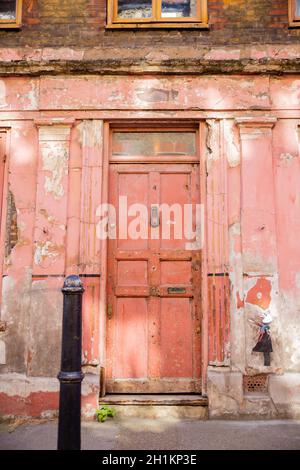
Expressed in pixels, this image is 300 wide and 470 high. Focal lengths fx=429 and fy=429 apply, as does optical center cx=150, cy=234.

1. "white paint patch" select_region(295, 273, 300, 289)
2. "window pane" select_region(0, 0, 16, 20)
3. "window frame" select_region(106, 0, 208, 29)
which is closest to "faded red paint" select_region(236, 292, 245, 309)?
"white paint patch" select_region(295, 273, 300, 289)

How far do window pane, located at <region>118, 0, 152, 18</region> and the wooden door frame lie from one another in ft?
4.58

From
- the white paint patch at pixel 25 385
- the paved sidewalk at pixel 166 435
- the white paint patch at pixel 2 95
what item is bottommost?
the paved sidewalk at pixel 166 435

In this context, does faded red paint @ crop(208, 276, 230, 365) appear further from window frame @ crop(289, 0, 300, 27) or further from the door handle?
window frame @ crop(289, 0, 300, 27)

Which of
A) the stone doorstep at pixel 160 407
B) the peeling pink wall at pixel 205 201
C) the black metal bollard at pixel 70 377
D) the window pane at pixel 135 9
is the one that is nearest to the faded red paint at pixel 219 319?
the peeling pink wall at pixel 205 201

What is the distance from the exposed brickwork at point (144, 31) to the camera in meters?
5.14

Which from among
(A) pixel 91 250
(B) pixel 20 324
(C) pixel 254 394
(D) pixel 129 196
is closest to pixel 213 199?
(D) pixel 129 196

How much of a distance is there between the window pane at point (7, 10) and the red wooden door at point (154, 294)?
2.38 metres

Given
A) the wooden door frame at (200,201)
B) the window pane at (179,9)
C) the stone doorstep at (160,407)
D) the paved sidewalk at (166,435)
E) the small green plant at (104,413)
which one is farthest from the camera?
the window pane at (179,9)

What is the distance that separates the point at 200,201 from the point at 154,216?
565 millimetres

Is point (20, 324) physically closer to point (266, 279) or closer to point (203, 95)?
point (266, 279)

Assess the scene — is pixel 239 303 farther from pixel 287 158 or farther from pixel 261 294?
pixel 287 158

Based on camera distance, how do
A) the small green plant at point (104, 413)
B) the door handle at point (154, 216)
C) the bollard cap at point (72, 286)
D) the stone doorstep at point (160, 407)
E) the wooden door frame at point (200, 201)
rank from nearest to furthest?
the bollard cap at point (72, 286)
the small green plant at point (104, 413)
the stone doorstep at point (160, 407)
the wooden door frame at point (200, 201)
the door handle at point (154, 216)

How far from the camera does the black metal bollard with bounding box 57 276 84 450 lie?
2.39m

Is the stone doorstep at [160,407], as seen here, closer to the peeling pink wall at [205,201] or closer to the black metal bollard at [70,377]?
the peeling pink wall at [205,201]
